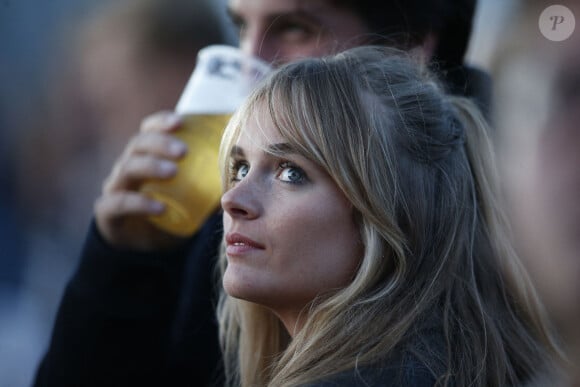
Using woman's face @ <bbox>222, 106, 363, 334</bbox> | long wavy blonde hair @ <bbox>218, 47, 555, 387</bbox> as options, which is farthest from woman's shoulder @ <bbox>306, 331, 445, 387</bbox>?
woman's face @ <bbox>222, 106, 363, 334</bbox>

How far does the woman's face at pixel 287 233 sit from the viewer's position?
4.42 ft

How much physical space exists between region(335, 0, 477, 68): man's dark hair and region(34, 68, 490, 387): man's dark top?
11cm

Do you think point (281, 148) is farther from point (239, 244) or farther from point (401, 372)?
point (401, 372)

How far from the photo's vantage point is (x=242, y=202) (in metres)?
1.35

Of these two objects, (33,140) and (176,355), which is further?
(33,140)

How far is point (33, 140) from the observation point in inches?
118

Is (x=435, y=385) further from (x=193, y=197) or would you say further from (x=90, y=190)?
(x=90, y=190)

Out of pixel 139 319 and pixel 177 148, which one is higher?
pixel 177 148

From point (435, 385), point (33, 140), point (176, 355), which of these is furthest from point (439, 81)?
point (33, 140)

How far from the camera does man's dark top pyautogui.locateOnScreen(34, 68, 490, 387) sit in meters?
1.81

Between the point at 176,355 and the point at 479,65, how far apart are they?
914 millimetres

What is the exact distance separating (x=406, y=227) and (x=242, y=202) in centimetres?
25

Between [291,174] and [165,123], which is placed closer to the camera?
[291,174]

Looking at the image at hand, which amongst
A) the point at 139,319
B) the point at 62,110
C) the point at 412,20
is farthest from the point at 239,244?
the point at 62,110
